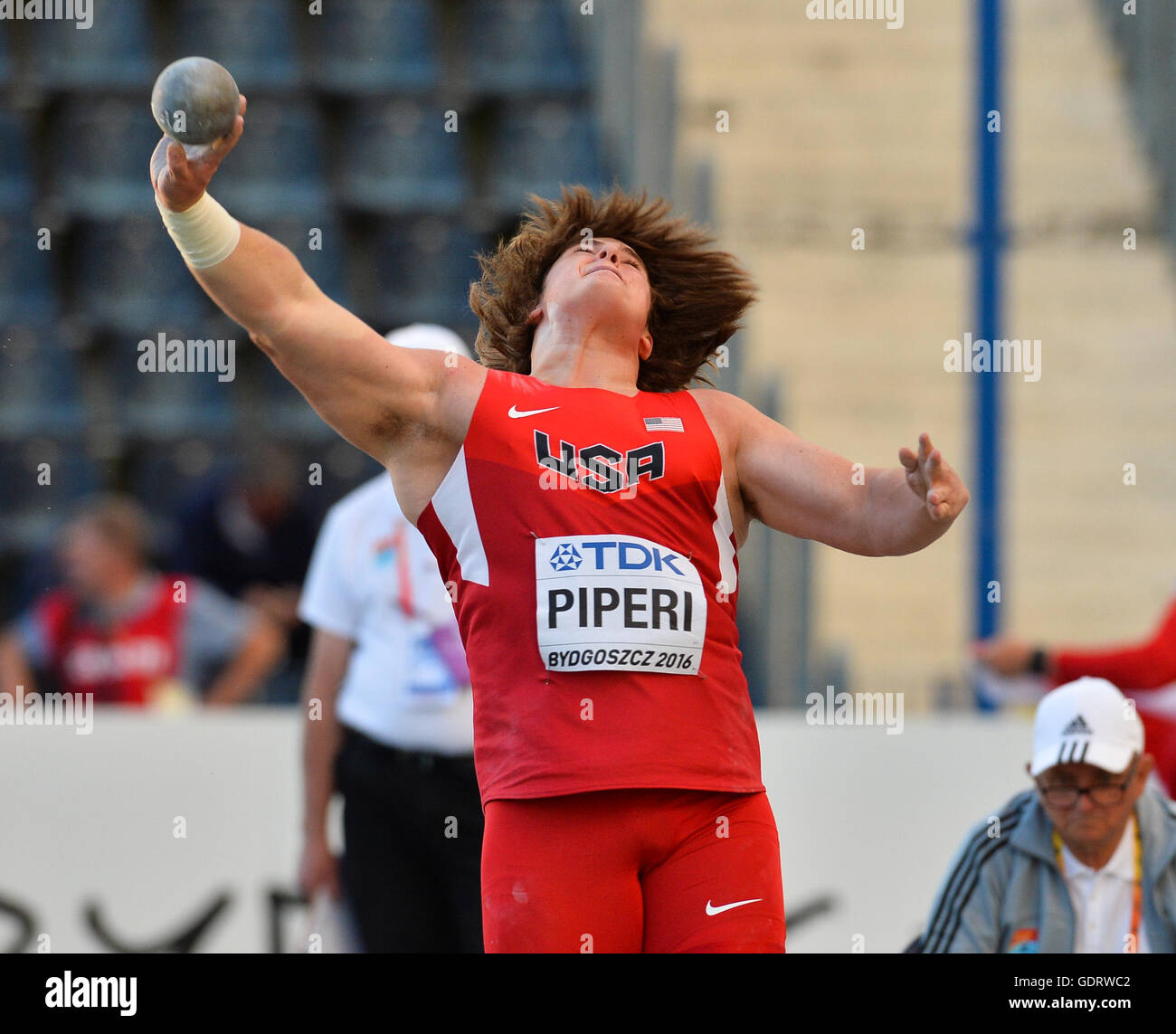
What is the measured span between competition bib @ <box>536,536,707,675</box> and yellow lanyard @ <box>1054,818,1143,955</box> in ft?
4.39

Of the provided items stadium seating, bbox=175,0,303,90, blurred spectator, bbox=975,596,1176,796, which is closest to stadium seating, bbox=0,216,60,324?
stadium seating, bbox=175,0,303,90

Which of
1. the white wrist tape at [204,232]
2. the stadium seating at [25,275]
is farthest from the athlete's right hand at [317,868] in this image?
the stadium seating at [25,275]

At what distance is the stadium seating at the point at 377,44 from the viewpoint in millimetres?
11008

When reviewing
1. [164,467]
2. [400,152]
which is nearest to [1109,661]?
[164,467]

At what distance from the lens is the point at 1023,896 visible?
12.1 feet

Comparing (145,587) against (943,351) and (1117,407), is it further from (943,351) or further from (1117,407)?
(1117,407)

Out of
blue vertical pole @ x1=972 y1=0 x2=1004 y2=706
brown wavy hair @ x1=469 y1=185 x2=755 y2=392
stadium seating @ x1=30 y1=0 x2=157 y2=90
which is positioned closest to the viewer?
brown wavy hair @ x1=469 y1=185 x2=755 y2=392

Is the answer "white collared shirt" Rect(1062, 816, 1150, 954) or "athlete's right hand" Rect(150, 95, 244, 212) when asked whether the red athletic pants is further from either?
"white collared shirt" Rect(1062, 816, 1150, 954)

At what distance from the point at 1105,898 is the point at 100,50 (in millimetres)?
9187

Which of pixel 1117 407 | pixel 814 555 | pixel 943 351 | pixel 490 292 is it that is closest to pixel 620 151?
pixel 943 351

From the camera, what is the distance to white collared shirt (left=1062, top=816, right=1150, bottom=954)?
3.69 meters

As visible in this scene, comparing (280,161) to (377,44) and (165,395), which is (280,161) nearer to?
(377,44)

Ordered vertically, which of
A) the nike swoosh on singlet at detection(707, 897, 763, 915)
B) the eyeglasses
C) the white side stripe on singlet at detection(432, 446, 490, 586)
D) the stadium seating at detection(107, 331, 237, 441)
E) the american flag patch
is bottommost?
the nike swoosh on singlet at detection(707, 897, 763, 915)

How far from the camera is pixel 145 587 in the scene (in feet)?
23.2
